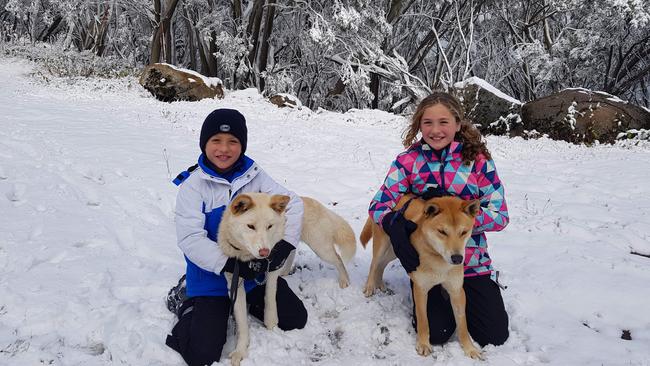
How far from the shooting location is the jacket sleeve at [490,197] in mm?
3168

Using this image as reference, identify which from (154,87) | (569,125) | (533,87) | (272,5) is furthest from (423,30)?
(154,87)

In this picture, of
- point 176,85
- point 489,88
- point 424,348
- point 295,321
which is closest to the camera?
point 424,348

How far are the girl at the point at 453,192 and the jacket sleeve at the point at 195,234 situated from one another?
134 centimetres

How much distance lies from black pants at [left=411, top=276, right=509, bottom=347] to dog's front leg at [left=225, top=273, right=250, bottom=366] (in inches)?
52.8

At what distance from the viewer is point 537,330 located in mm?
3184

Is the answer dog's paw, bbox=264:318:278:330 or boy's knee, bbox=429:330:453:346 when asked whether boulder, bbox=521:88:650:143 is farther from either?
dog's paw, bbox=264:318:278:330

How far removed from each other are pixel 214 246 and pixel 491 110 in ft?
37.5

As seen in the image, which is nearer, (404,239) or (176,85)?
(404,239)

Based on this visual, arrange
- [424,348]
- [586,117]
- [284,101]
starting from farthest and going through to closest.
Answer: [284,101]
[586,117]
[424,348]

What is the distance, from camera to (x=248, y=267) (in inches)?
116

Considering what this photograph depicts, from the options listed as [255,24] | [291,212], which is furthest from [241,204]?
[255,24]

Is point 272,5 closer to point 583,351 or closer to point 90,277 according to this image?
point 90,277

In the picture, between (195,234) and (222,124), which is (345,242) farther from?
(222,124)

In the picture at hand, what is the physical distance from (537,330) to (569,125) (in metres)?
9.95
